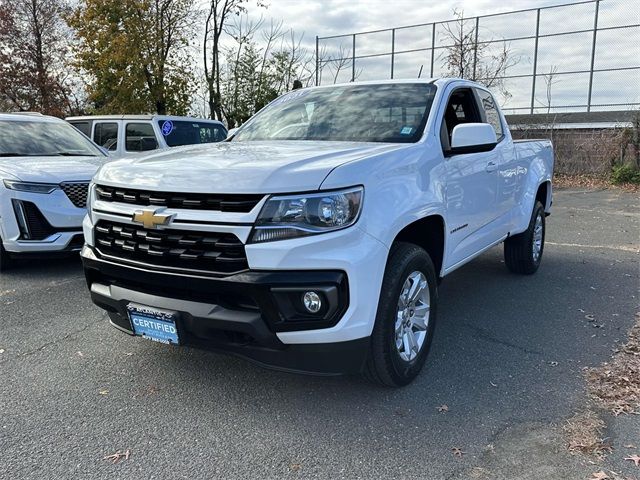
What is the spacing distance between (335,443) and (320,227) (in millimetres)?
1089

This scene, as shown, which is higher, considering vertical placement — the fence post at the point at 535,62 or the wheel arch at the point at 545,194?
the fence post at the point at 535,62

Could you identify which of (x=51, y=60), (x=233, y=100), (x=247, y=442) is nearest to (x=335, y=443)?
(x=247, y=442)

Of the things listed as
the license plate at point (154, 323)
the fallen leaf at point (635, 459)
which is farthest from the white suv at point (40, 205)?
the fallen leaf at point (635, 459)

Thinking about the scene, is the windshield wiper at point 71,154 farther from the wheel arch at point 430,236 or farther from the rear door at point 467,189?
the wheel arch at point 430,236

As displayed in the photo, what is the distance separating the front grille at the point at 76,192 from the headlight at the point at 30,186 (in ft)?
0.32

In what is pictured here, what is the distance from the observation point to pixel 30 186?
5.54m

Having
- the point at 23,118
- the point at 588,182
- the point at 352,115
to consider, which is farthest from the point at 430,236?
the point at 588,182

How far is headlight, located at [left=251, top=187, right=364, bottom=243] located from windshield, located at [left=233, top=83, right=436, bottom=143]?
1.12m

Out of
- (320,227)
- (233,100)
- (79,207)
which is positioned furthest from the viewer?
(233,100)

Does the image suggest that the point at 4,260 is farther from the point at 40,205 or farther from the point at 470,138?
the point at 470,138

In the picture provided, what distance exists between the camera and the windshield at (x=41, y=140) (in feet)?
21.4

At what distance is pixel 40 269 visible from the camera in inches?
237

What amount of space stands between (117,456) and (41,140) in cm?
556

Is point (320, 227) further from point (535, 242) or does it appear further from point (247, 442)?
point (535, 242)
